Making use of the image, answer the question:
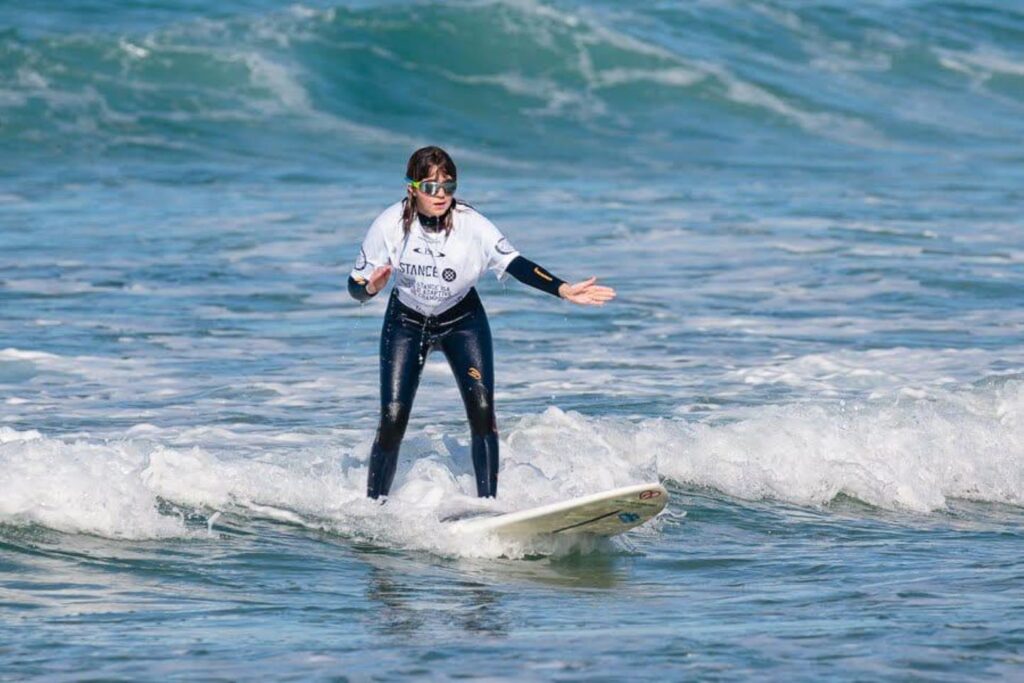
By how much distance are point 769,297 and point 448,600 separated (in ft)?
30.5

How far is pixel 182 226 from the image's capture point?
1988 centimetres

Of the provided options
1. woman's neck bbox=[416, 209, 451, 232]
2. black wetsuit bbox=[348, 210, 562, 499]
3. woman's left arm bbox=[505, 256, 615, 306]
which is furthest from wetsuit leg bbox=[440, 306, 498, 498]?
woman's neck bbox=[416, 209, 451, 232]

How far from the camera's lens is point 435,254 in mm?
8891

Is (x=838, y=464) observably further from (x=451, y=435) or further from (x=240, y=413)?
(x=240, y=413)

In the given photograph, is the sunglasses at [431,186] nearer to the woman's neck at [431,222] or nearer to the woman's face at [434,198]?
the woman's face at [434,198]

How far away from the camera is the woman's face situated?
872cm

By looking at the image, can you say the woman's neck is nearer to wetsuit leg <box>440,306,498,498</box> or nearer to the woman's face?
the woman's face

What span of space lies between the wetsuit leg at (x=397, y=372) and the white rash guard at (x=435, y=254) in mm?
186

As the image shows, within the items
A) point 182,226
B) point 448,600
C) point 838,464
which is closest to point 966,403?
point 838,464

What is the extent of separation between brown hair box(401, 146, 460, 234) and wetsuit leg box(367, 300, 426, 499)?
52 cm

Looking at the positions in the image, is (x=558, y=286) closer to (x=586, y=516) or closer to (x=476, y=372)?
(x=476, y=372)

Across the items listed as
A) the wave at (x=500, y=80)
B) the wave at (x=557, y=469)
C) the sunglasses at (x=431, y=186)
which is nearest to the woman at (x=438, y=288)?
the sunglasses at (x=431, y=186)

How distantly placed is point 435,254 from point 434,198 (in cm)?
31

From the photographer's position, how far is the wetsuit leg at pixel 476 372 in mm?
9062
